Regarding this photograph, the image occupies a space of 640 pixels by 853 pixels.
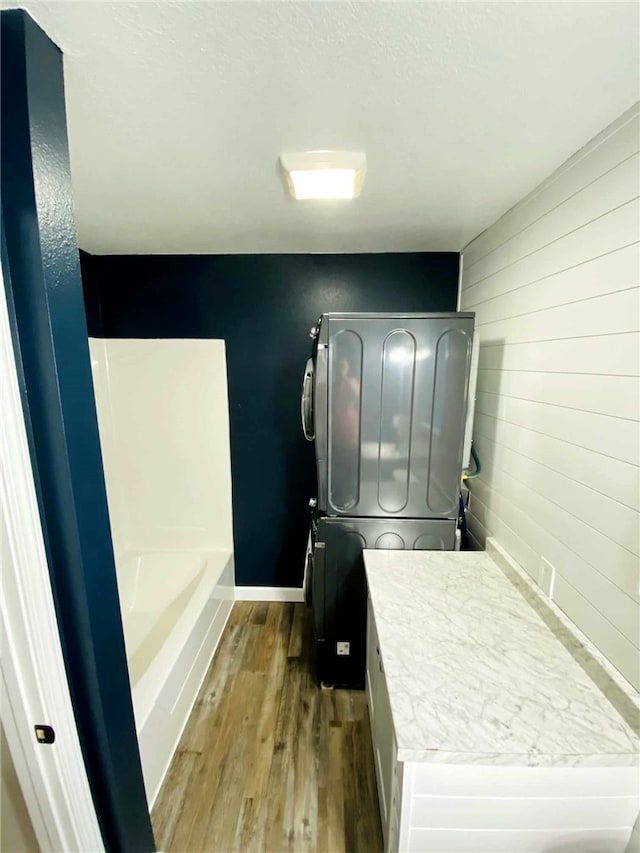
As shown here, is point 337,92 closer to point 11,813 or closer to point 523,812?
point 523,812

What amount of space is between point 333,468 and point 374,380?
1.47 feet

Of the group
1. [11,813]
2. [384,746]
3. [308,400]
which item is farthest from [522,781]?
[308,400]

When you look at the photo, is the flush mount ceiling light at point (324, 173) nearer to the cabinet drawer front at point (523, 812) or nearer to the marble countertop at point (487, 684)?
the marble countertop at point (487, 684)

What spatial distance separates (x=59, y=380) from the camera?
2.39ft

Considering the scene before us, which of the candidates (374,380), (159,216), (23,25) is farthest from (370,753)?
(159,216)

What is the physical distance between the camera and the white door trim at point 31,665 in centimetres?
71

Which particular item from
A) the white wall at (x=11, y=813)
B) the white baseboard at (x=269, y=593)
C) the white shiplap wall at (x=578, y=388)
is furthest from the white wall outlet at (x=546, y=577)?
the white baseboard at (x=269, y=593)

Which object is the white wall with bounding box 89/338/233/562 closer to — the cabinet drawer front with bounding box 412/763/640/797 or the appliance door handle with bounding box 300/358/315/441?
the appliance door handle with bounding box 300/358/315/441

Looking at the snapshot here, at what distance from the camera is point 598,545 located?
0.98 meters

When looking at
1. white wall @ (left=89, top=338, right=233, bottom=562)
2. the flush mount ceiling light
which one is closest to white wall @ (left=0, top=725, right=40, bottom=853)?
white wall @ (left=89, top=338, right=233, bottom=562)

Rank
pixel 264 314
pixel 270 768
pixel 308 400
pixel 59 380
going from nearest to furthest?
pixel 59 380
pixel 270 768
pixel 308 400
pixel 264 314

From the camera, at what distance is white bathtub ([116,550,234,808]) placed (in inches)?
54.6

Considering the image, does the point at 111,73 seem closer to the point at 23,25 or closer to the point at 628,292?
the point at 23,25

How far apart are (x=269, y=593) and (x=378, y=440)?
1.65 metres
